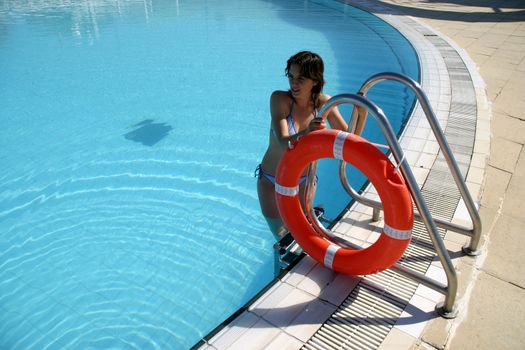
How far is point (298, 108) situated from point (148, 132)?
3.75 meters

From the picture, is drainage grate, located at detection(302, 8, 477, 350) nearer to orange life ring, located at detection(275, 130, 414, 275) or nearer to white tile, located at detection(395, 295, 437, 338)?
white tile, located at detection(395, 295, 437, 338)

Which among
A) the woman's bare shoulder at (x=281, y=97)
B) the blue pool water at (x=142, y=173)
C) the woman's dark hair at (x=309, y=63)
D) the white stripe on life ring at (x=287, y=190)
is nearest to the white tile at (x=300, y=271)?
the white stripe on life ring at (x=287, y=190)

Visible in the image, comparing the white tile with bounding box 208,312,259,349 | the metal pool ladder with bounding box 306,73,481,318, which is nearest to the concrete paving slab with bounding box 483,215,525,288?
the metal pool ladder with bounding box 306,73,481,318

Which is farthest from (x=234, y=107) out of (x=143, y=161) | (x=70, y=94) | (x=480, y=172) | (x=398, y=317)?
(x=398, y=317)

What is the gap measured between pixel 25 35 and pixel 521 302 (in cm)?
1239

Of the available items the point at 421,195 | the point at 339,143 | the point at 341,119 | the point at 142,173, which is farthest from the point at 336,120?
the point at 142,173

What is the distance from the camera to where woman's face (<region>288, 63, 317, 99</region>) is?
2412 millimetres

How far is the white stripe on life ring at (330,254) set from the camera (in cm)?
242

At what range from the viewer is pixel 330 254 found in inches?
95.5

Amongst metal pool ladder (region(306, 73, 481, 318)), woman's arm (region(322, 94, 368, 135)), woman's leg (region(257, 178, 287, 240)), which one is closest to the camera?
metal pool ladder (region(306, 73, 481, 318))

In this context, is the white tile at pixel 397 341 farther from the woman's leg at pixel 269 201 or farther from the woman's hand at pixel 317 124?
the woman's leg at pixel 269 201

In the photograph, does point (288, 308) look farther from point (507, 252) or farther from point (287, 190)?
point (507, 252)

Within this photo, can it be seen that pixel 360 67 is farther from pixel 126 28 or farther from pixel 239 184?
pixel 126 28

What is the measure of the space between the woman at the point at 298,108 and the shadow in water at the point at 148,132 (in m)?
3.09
